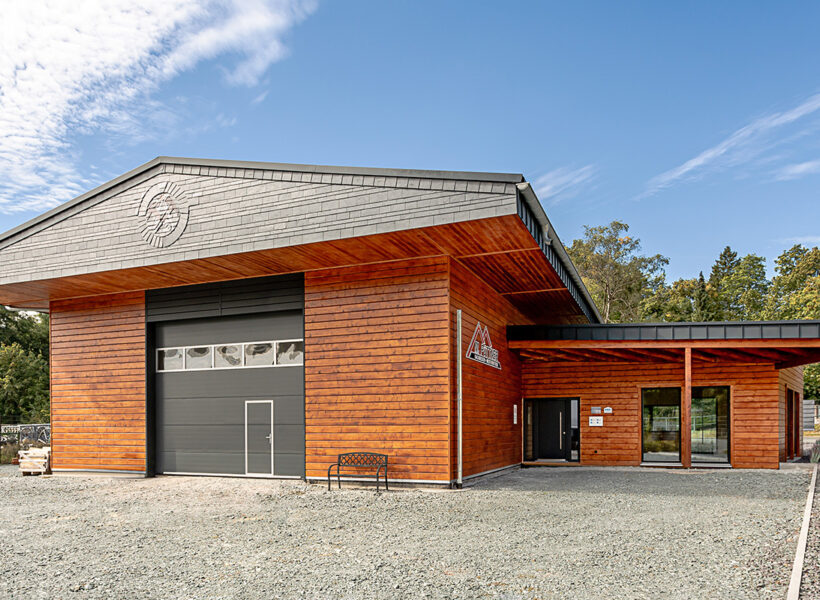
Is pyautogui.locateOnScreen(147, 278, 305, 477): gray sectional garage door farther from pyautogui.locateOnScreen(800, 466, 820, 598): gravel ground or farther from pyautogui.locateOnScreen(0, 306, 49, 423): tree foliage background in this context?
pyautogui.locateOnScreen(0, 306, 49, 423): tree foliage background

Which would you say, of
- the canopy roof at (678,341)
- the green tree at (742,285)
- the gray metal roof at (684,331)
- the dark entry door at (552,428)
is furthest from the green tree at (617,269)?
the gray metal roof at (684,331)

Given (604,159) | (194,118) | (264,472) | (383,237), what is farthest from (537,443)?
(604,159)

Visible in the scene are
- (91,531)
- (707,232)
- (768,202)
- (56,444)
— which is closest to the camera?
(91,531)

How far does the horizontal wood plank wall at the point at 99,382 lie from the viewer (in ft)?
45.8

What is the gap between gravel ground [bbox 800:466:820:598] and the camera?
14.7 ft

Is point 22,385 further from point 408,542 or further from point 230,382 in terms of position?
point 408,542

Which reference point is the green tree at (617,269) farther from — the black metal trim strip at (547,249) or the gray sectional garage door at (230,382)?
the gray sectional garage door at (230,382)

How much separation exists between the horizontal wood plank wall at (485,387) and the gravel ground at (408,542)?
4.13ft

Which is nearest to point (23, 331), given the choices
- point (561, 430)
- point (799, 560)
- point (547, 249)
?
point (561, 430)

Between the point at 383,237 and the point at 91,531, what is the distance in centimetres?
563

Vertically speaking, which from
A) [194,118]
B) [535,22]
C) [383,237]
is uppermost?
[535,22]

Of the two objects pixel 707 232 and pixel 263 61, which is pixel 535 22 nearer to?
pixel 263 61

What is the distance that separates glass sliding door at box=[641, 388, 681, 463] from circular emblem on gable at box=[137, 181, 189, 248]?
1147 cm

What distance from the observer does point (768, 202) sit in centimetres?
4516
